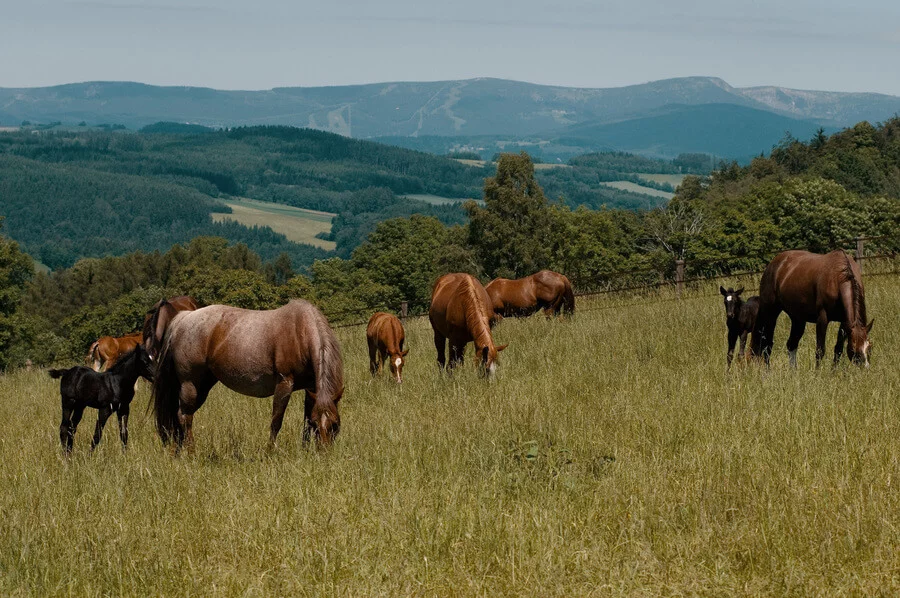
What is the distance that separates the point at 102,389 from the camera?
983 centimetres

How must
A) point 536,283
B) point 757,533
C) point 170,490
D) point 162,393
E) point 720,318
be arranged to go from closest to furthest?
point 757,533 < point 170,490 < point 162,393 < point 720,318 < point 536,283

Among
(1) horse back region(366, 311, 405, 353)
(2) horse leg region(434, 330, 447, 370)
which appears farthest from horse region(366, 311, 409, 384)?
(2) horse leg region(434, 330, 447, 370)

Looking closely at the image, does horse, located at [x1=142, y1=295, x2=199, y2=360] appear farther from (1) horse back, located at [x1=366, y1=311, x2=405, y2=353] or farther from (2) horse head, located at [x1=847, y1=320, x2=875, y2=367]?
(2) horse head, located at [x1=847, y1=320, x2=875, y2=367]

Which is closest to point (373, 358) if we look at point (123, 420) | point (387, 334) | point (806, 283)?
point (387, 334)

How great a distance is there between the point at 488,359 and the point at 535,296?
10530 mm

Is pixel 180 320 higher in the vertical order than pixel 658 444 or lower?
higher

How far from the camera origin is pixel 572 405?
9555 millimetres

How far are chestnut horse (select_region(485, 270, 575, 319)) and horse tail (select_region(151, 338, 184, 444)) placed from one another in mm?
13424

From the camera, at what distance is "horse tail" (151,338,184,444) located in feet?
31.2

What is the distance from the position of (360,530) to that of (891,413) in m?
5.34

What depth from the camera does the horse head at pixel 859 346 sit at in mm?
10609

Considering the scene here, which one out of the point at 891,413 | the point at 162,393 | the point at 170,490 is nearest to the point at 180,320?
the point at 162,393

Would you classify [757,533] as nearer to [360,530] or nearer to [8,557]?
[360,530]

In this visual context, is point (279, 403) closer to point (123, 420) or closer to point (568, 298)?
point (123, 420)
